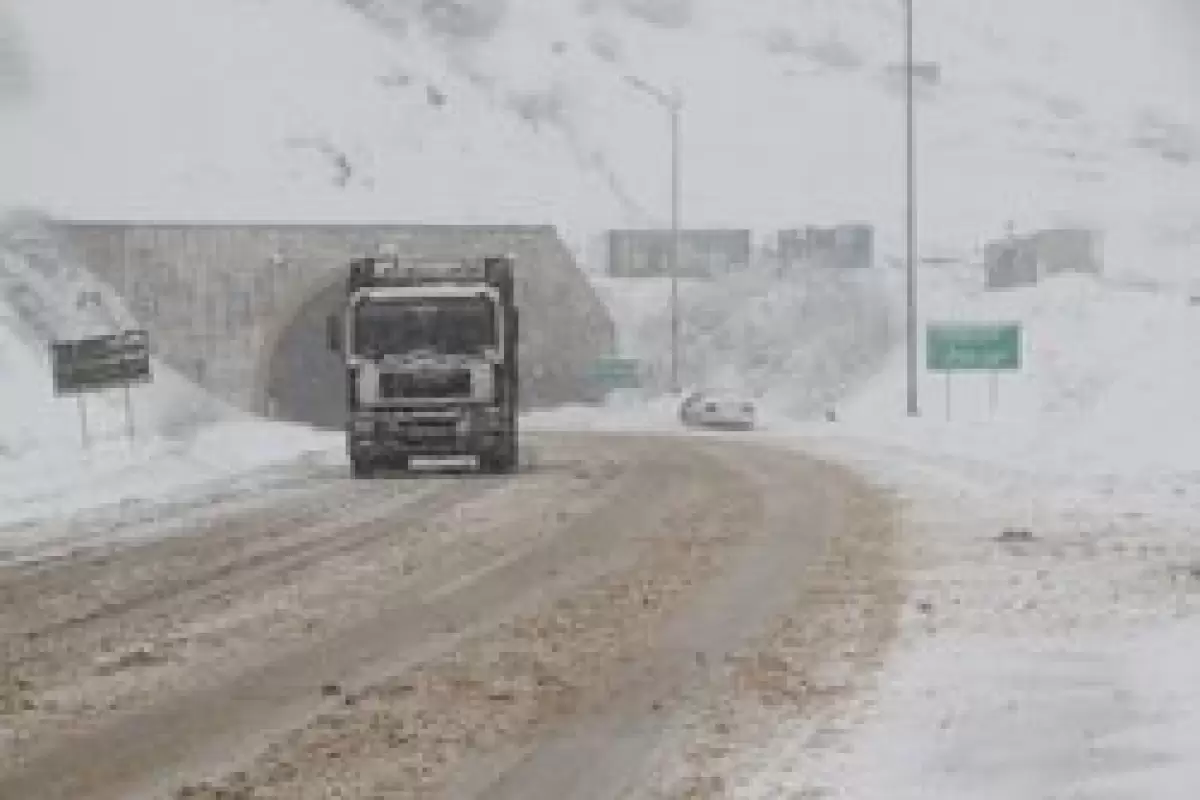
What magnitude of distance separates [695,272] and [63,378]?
6959 cm

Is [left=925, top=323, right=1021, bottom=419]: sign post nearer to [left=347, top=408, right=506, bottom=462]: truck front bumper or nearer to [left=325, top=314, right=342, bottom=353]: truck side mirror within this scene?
[left=347, top=408, right=506, bottom=462]: truck front bumper

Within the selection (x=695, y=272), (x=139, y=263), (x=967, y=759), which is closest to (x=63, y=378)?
(x=967, y=759)

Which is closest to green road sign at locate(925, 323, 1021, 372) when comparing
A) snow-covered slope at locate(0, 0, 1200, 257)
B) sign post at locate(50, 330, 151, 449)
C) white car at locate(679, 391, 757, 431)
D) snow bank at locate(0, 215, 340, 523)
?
white car at locate(679, 391, 757, 431)

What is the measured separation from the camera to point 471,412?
99.6 feet

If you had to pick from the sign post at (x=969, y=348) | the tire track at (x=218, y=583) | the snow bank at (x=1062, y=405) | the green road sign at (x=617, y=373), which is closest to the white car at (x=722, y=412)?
the snow bank at (x=1062, y=405)

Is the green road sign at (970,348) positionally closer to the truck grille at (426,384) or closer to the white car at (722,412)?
the white car at (722,412)

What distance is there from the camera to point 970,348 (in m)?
46.2

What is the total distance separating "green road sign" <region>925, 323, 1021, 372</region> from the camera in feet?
150

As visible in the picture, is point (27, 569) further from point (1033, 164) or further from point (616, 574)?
point (1033, 164)

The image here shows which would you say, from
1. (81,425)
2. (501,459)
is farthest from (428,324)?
(81,425)

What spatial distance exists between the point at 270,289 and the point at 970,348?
30.6 m

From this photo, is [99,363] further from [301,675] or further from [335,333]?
[301,675]

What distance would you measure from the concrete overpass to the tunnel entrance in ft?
0.18

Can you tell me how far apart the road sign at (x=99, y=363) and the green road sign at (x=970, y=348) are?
18839 mm
